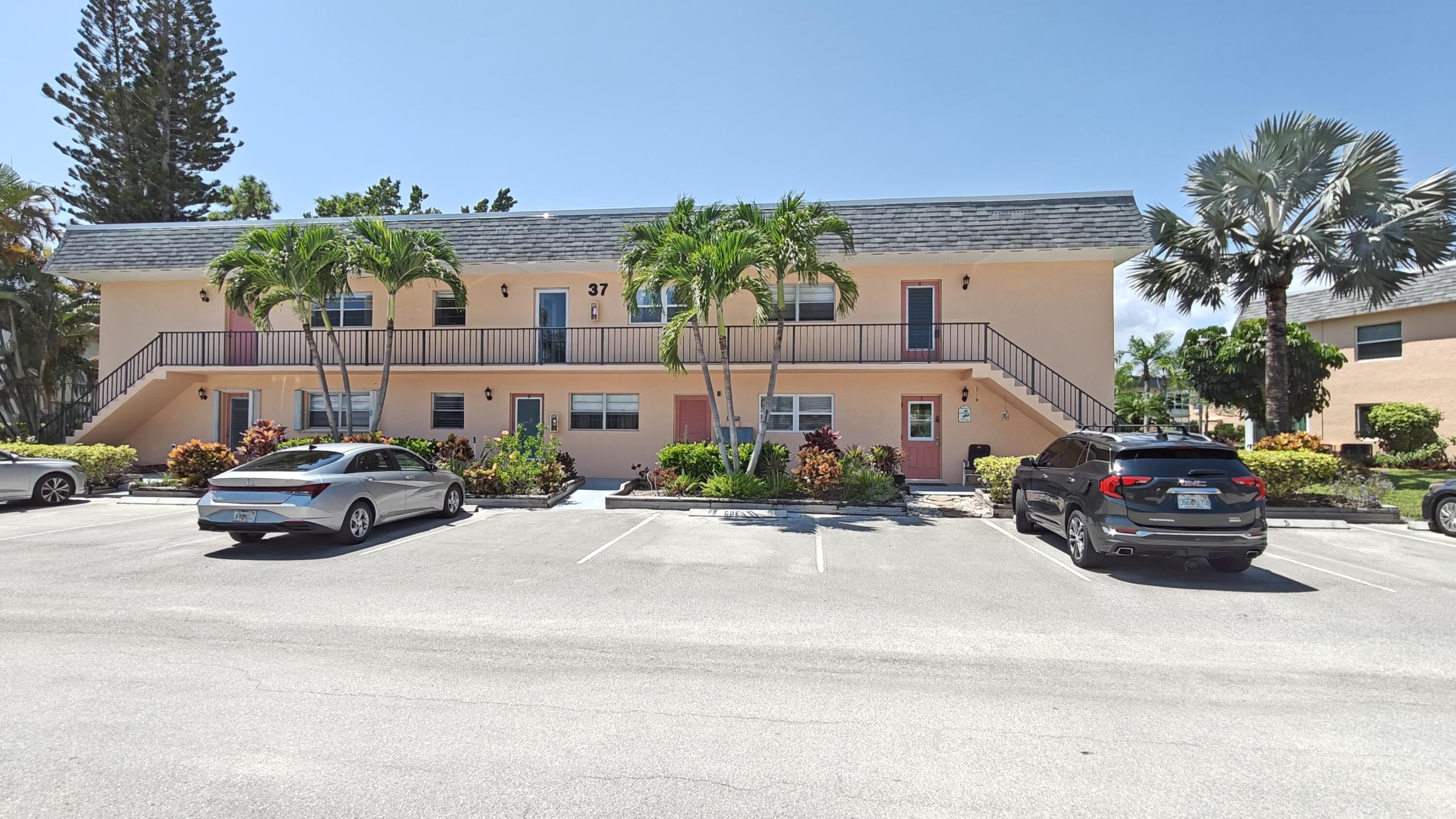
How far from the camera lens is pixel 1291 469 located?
12.2 metres

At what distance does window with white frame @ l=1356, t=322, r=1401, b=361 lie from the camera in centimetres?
2316

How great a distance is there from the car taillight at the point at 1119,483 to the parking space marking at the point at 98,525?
45.9 feet

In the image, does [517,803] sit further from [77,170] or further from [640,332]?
[77,170]

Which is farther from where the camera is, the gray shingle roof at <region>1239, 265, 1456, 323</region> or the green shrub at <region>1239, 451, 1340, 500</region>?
the gray shingle roof at <region>1239, 265, 1456, 323</region>

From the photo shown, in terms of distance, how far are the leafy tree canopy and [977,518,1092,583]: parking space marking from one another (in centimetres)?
1278

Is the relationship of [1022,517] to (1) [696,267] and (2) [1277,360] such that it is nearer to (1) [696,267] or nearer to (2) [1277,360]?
(1) [696,267]

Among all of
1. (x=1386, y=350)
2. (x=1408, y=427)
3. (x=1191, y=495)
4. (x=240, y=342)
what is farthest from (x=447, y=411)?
(x=1386, y=350)

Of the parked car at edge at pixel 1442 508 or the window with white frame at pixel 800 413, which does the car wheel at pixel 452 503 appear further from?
the parked car at edge at pixel 1442 508

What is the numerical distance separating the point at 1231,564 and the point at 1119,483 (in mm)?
1874

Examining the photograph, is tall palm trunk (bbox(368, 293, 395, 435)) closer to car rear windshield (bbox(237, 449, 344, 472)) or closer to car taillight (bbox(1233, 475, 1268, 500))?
car rear windshield (bbox(237, 449, 344, 472))

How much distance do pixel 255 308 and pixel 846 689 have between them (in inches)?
625

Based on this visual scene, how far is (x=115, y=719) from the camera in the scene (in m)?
3.92

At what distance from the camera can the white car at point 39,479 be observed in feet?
40.8

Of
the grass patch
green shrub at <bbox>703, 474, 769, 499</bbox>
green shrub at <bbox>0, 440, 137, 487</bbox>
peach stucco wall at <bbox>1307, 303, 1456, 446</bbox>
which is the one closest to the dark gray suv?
green shrub at <bbox>703, 474, 769, 499</bbox>
